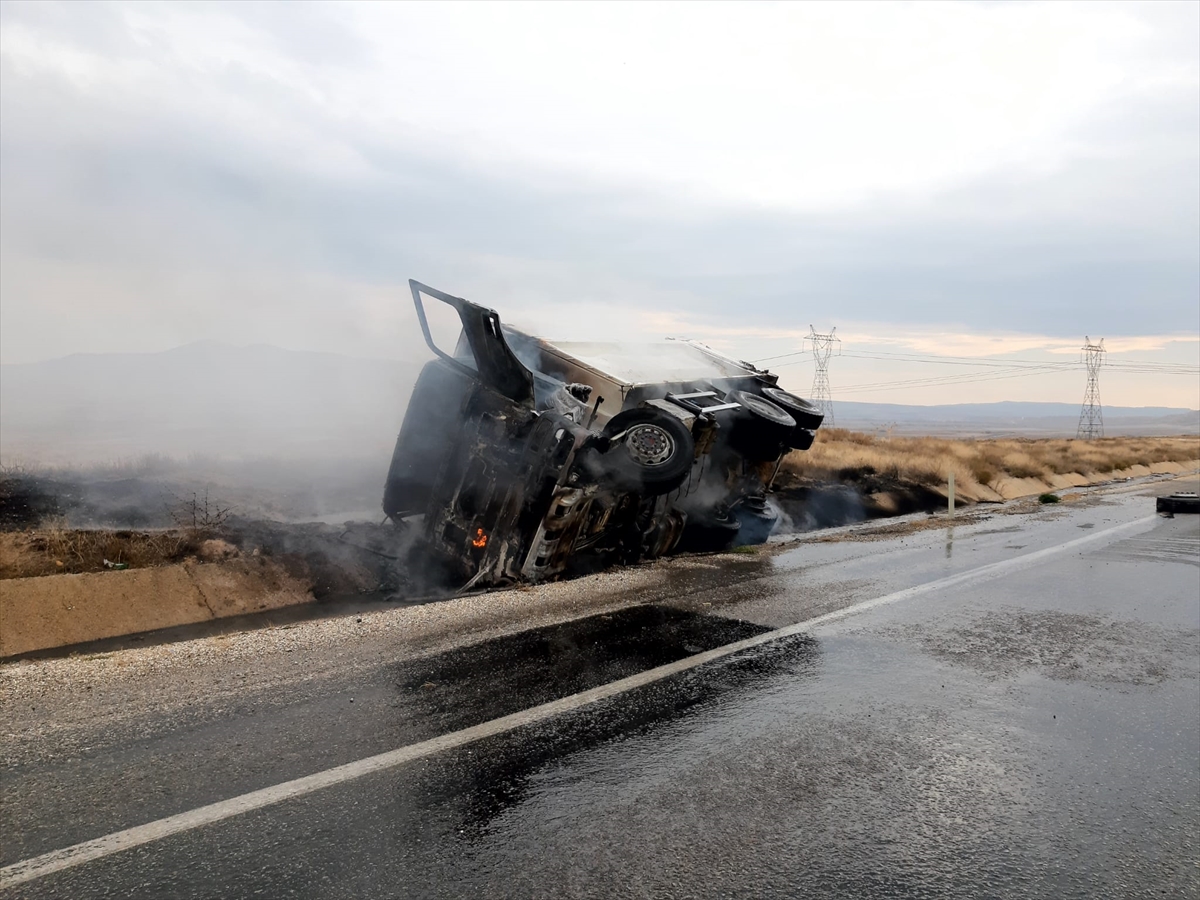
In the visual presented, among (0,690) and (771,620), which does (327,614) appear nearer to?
(0,690)

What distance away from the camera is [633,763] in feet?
12.2

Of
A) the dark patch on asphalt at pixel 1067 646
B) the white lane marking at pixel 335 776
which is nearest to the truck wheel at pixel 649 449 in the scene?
the white lane marking at pixel 335 776

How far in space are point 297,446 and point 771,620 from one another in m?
25.9

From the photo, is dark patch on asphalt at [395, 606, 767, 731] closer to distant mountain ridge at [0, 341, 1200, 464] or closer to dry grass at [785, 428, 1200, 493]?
distant mountain ridge at [0, 341, 1200, 464]

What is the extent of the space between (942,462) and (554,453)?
2047 cm

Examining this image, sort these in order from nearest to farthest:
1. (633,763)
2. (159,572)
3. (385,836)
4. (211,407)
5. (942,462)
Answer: (385,836), (633,763), (159,572), (942,462), (211,407)

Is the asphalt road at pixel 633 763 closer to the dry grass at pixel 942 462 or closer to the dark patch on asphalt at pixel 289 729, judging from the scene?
the dark patch on asphalt at pixel 289 729

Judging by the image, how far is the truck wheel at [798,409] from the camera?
33.2 feet

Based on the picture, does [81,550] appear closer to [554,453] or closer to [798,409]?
[554,453]

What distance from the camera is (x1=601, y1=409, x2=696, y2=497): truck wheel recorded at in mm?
7840

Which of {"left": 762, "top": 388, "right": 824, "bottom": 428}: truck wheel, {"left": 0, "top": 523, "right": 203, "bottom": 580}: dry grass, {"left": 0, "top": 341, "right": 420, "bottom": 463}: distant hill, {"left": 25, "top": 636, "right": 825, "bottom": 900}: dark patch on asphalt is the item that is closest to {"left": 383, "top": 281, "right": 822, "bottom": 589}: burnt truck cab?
{"left": 762, "top": 388, "right": 824, "bottom": 428}: truck wheel

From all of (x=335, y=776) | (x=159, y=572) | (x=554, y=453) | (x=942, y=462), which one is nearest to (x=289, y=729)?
(x=335, y=776)

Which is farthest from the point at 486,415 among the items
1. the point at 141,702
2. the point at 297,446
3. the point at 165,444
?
the point at 165,444

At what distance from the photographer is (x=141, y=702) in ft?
14.4
